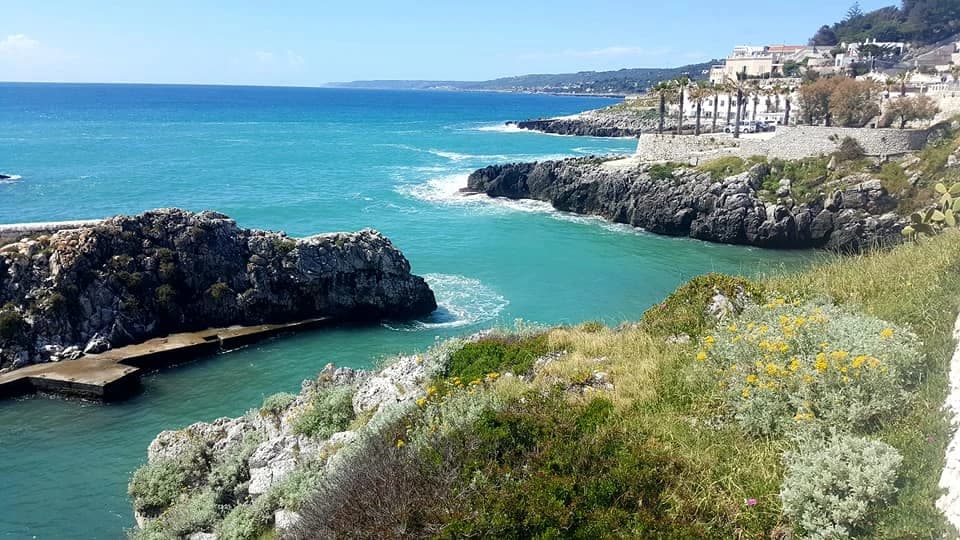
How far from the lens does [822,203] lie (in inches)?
1734

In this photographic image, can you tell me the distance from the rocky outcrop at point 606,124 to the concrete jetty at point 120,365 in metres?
89.8

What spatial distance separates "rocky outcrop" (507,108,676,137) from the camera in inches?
4439

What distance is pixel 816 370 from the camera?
7.02 m

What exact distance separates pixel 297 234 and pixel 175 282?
15.9 metres

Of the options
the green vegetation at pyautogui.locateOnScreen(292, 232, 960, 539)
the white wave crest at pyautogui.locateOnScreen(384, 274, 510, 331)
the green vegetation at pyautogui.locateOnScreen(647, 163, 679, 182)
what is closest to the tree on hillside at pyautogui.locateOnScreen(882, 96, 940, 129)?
the green vegetation at pyautogui.locateOnScreen(647, 163, 679, 182)

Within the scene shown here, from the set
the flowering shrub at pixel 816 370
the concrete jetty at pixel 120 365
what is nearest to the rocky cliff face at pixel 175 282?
the concrete jetty at pixel 120 365

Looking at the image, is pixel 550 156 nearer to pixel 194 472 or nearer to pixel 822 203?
pixel 822 203

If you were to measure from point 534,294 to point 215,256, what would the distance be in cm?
1568

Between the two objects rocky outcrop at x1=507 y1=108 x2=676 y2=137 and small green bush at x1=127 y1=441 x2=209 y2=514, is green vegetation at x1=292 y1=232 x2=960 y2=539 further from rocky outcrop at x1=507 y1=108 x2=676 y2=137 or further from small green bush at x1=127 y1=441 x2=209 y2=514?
rocky outcrop at x1=507 y1=108 x2=676 y2=137

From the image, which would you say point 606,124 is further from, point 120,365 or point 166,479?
point 166,479

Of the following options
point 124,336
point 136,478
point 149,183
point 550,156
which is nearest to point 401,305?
point 124,336

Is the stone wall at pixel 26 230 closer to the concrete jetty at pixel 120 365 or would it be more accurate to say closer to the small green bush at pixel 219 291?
the small green bush at pixel 219 291

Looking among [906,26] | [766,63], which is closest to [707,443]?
[766,63]

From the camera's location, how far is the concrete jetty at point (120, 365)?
23406mm
